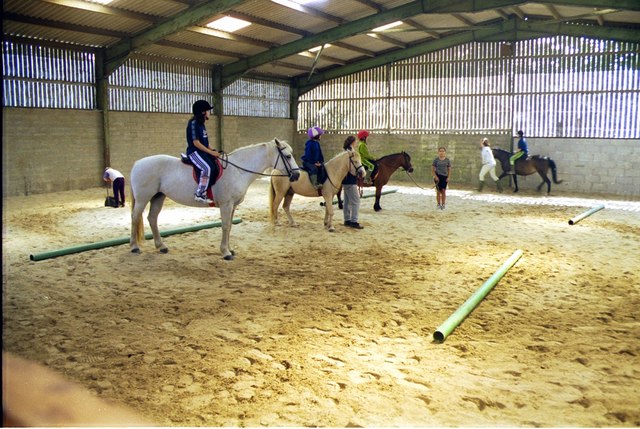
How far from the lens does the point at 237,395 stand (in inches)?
128

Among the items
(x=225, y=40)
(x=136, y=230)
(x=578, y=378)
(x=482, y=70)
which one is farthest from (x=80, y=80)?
(x=578, y=378)

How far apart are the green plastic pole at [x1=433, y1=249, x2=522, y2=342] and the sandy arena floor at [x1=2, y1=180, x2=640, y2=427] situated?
8 centimetres

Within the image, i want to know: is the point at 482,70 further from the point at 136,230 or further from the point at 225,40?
the point at 136,230

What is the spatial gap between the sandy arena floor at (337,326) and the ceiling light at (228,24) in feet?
24.5

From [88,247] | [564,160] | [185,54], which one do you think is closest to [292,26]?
[185,54]

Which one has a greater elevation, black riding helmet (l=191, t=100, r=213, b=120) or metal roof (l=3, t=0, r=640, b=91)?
metal roof (l=3, t=0, r=640, b=91)

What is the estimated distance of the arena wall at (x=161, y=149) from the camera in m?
13.4

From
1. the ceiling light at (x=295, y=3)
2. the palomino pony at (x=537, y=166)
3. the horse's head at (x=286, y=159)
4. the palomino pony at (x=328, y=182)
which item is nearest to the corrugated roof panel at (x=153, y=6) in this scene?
the ceiling light at (x=295, y=3)

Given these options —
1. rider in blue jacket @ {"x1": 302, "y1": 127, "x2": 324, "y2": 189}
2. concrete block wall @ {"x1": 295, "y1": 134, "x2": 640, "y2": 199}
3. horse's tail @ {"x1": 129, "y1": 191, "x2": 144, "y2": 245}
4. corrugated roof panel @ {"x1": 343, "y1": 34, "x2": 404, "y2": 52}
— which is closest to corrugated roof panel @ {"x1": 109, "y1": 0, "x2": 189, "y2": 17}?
rider in blue jacket @ {"x1": 302, "y1": 127, "x2": 324, "y2": 189}

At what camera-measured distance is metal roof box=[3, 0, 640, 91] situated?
40.1 feet

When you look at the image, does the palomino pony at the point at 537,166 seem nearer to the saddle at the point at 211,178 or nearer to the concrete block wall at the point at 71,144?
the concrete block wall at the point at 71,144

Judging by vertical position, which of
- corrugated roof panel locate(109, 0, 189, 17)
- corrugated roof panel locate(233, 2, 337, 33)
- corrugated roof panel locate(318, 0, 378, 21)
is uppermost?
corrugated roof panel locate(318, 0, 378, 21)

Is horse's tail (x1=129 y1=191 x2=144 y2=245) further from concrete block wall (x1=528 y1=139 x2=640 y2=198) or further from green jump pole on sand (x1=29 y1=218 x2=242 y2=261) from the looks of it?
concrete block wall (x1=528 y1=139 x2=640 y2=198)

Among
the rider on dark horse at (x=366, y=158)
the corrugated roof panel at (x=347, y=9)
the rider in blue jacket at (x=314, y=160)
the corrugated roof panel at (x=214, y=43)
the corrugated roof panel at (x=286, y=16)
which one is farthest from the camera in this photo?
the corrugated roof panel at (x=214, y=43)
